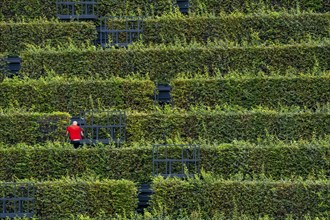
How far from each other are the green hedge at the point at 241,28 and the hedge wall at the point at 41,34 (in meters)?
1.44

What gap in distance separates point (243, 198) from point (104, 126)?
3.79m

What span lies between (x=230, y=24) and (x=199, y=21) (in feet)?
2.29

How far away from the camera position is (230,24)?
29.1 meters

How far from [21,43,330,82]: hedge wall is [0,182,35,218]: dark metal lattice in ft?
15.4

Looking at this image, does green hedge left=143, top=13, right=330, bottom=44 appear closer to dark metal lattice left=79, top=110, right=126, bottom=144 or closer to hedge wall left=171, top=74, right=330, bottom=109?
hedge wall left=171, top=74, right=330, bottom=109

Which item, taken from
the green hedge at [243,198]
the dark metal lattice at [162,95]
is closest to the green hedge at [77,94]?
the dark metal lattice at [162,95]

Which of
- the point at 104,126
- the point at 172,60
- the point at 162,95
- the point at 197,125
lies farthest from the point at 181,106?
the point at 104,126

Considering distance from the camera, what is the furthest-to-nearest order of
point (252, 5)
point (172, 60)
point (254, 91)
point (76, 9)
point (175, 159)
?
point (76, 9) < point (252, 5) < point (172, 60) < point (254, 91) < point (175, 159)

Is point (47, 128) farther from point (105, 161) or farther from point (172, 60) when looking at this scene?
point (172, 60)

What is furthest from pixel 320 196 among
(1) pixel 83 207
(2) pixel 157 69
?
(2) pixel 157 69

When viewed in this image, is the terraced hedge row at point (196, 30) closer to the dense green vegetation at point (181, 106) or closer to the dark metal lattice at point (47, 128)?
the dense green vegetation at point (181, 106)

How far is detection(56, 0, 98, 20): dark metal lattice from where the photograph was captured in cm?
3038

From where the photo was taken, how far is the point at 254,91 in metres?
27.0

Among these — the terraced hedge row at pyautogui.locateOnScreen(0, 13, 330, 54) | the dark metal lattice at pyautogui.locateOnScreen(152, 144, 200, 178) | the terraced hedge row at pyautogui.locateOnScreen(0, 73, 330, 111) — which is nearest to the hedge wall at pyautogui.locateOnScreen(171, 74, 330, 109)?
the terraced hedge row at pyautogui.locateOnScreen(0, 73, 330, 111)
